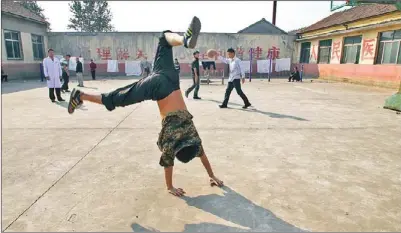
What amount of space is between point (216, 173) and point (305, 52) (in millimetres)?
21559

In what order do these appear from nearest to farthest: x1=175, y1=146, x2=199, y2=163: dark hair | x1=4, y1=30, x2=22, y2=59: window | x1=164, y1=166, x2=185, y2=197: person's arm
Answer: x1=175, y1=146, x2=199, y2=163: dark hair
x1=164, y1=166, x2=185, y2=197: person's arm
x1=4, y1=30, x2=22, y2=59: window

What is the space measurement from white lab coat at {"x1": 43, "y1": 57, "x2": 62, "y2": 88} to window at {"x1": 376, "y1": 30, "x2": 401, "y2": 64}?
1508 cm

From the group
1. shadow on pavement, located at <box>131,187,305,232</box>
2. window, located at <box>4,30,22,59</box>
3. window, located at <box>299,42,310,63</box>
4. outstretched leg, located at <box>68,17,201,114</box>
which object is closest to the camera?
shadow on pavement, located at <box>131,187,305,232</box>

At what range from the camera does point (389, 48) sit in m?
13.2

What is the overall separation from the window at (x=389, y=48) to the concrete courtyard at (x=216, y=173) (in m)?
9.64

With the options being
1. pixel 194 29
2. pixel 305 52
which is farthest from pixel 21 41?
pixel 305 52

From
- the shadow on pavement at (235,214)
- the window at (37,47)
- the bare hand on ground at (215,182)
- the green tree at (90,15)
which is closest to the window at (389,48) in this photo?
the bare hand on ground at (215,182)

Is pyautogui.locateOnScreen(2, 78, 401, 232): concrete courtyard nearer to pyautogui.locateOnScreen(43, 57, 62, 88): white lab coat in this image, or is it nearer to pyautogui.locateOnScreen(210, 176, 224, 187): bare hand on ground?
A: pyautogui.locateOnScreen(210, 176, 224, 187): bare hand on ground

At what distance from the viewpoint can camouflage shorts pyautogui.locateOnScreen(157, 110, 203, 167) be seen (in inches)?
94.8

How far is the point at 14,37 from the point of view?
1795 cm

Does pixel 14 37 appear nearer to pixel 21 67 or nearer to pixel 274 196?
pixel 21 67

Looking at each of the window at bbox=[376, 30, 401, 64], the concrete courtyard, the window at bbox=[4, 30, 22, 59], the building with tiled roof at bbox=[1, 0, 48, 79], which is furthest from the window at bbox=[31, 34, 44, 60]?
the window at bbox=[376, 30, 401, 64]

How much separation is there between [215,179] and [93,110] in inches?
205

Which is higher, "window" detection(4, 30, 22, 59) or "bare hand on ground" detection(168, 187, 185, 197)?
"window" detection(4, 30, 22, 59)
